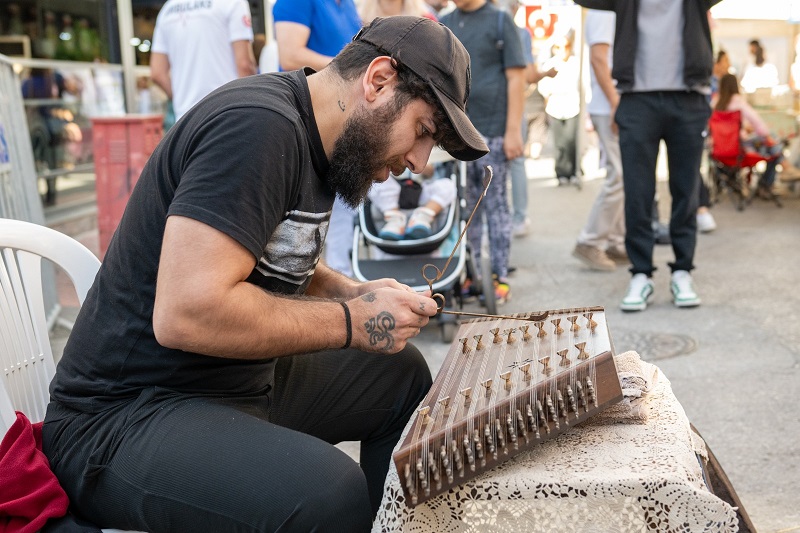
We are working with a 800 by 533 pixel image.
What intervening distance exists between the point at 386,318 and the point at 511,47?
3620mm

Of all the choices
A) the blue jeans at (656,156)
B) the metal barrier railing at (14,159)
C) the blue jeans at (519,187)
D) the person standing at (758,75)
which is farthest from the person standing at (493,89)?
the person standing at (758,75)

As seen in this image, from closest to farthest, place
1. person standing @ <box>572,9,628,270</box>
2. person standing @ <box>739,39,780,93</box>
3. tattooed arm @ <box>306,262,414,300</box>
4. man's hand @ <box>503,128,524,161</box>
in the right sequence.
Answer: tattooed arm @ <box>306,262,414,300</box>, man's hand @ <box>503,128,524,161</box>, person standing @ <box>572,9,628,270</box>, person standing @ <box>739,39,780,93</box>

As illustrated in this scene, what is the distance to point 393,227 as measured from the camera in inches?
192

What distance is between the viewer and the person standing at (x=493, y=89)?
17.2 feet

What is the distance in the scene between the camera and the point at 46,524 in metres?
1.78

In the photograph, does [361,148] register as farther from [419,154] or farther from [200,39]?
[200,39]

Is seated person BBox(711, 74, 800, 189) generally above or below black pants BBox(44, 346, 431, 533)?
below

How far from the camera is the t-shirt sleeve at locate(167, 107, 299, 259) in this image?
171 centimetres

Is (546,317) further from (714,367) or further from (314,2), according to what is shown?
(314,2)

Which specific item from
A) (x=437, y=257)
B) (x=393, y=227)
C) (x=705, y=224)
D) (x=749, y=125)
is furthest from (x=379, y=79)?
(x=749, y=125)

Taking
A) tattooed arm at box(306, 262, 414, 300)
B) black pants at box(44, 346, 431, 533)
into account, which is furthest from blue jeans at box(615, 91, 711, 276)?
black pants at box(44, 346, 431, 533)

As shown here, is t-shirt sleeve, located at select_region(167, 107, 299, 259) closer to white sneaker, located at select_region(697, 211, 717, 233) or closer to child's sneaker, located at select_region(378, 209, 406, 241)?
child's sneaker, located at select_region(378, 209, 406, 241)

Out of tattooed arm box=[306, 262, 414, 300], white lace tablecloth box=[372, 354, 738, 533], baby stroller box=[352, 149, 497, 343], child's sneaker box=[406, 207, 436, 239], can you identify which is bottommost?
baby stroller box=[352, 149, 497, 343]

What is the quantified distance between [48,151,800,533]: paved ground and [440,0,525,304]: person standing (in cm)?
65
